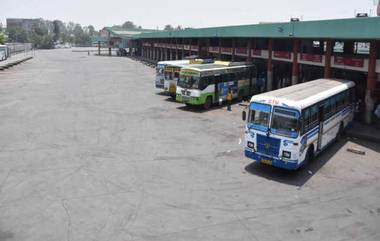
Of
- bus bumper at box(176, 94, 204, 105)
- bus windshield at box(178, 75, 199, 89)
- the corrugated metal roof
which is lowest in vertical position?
bus bumper at box(176, 94, 204, 105)

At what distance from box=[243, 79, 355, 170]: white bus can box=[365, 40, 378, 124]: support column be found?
7321 millimetres

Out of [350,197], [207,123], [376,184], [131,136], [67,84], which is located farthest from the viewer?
[67,84]

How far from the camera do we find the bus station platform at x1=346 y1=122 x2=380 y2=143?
2011 cm

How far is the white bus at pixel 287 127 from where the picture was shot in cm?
1423

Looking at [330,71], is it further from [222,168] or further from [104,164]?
[104,164]

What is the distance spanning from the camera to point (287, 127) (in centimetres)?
1430

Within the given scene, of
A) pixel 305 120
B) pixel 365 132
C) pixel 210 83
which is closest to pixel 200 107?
pixel 210 83

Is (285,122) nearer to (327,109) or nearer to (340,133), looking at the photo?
(327,109)

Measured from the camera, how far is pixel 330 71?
26.4 metres

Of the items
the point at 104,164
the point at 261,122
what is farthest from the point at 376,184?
the point at 104,164

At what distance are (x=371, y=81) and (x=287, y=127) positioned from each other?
11095 millimetres

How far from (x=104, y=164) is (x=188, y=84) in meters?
12.4

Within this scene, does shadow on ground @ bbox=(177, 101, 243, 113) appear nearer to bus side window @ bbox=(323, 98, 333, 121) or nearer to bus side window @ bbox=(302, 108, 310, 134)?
bus side window @ bbox=(323, 98, 333, 121)

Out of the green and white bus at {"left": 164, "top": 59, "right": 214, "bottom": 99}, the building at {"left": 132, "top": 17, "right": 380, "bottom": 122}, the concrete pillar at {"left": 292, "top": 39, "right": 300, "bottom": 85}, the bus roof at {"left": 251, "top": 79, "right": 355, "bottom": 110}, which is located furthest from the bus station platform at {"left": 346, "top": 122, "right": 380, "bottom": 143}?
the green and white bus at {"left": 164, "top": 59, "right": 214, "bottom": 99}
